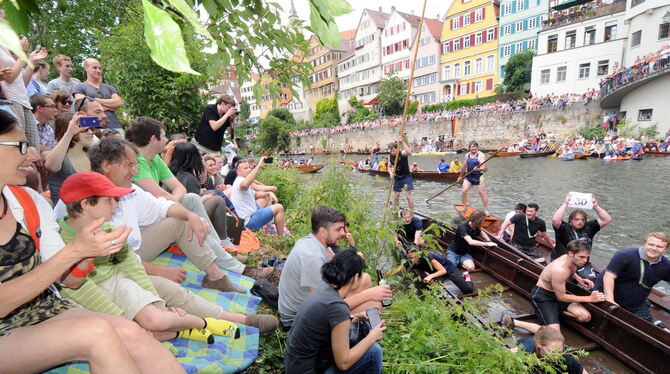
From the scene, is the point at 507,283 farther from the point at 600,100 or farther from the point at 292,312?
the point at 600,100

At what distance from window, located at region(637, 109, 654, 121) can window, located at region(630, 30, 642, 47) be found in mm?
5296

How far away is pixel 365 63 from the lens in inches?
2036

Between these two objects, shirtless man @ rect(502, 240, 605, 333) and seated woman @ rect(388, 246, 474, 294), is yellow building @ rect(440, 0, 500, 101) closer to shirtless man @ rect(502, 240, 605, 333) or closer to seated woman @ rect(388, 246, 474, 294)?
seated woman @ rect(388, 246, 474, 294)

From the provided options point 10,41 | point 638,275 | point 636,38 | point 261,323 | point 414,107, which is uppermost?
point 636,38

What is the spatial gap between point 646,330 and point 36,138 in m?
7.61

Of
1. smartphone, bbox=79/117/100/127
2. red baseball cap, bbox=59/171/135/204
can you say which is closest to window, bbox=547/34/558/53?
smartphone, bbox=79/117/100/127

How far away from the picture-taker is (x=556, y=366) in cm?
357

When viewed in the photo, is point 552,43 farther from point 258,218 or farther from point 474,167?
point 258,218

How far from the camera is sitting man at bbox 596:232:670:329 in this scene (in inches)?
175

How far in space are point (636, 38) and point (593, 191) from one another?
59.0ft

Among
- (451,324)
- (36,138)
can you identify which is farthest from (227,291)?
(36,138)

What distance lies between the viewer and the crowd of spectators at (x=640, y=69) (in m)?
21.7

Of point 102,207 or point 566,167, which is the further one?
point 566,167

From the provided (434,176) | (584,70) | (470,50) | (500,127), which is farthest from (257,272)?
(470,50)
